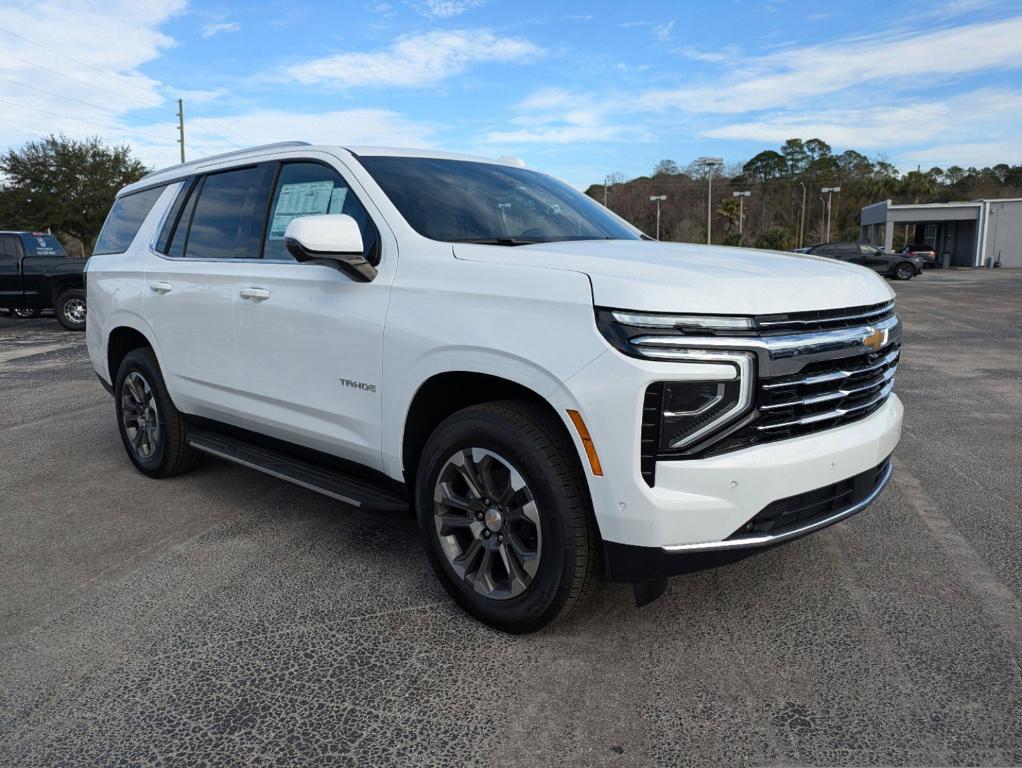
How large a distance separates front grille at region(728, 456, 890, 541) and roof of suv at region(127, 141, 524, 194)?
2416 mm

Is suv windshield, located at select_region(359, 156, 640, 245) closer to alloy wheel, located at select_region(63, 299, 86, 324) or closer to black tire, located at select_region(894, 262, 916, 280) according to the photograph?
alloy wheel, located at select_region(63, 299, 86, 324)

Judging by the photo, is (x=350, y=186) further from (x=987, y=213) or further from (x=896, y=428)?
(x=987, y=213)

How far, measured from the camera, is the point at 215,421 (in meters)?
4.52

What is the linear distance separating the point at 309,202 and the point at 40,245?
14.7 meters

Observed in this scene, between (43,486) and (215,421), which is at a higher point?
(215,421)

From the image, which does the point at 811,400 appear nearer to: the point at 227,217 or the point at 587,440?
the point at 587,440

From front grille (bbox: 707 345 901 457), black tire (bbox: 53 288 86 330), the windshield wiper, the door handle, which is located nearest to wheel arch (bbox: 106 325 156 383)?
the door handle

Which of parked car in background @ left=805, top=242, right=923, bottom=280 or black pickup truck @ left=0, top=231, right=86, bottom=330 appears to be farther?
parked car in background @ left=805, top=242, right=923, bottom=280

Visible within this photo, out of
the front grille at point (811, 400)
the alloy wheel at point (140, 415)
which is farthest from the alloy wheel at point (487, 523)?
the alloy wheel at point (140, 415)

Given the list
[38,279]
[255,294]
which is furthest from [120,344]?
[38,279]

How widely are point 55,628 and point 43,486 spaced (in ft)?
7.47

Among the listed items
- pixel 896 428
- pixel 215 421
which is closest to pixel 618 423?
pixel 896 428

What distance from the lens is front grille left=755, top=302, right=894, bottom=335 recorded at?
252 cm

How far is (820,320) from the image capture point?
2.66 m
